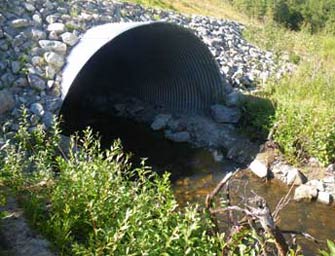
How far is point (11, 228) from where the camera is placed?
4.79 metres

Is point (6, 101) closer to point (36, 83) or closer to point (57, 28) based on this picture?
point (36, 83)

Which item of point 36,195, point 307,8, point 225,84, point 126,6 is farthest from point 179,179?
point 307,8

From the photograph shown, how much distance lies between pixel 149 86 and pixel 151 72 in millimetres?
467

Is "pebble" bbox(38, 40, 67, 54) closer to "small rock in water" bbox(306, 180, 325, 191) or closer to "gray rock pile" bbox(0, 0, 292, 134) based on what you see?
"gray rock pile" bbox(0, 0, 292, 134)

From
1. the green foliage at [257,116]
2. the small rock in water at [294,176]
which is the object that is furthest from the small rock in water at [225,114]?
the small rock in water at [294,176]

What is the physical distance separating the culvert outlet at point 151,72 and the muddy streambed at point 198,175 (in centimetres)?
103

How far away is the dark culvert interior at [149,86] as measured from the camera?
11.1 metres

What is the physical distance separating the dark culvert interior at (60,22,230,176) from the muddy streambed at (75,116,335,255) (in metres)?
0.02

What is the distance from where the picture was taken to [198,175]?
32.4 feet

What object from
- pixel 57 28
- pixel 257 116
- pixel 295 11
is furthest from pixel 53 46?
pixel 295 11

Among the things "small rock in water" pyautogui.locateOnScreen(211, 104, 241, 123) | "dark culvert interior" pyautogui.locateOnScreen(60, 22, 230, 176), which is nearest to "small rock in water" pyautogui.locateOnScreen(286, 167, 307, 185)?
"dark culvert interior" pyautogui.locateOnScreen(60, 22, 230, 176)

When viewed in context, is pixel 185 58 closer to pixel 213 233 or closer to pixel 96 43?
pixel 96 43

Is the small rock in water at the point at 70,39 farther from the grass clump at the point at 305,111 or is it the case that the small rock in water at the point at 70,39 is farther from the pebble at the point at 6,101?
the grass clump at the point at 305,111

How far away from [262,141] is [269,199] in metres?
2.00
